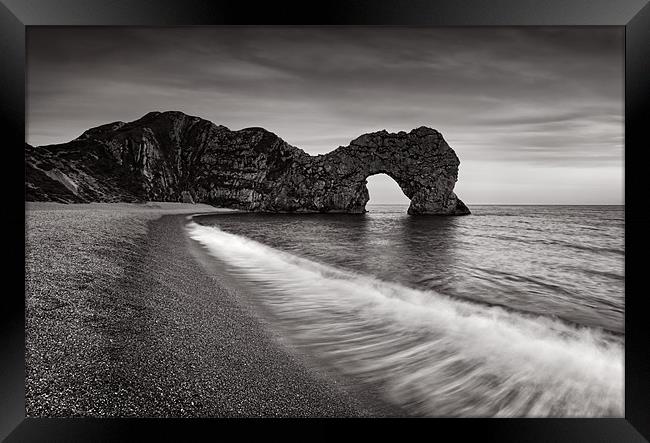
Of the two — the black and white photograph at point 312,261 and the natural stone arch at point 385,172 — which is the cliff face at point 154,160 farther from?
the natural stone arch at point 385,172

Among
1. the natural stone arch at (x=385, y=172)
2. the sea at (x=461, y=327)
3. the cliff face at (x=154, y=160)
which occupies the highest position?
the natural stone arch at (x=385, y=172)

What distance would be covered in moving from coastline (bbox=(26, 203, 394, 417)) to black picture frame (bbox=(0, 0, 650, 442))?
0.11m

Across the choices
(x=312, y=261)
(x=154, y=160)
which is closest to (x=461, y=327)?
(x=312, y=261)

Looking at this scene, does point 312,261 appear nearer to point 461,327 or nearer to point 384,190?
point 461,327

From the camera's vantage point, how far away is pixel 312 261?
9531 mm

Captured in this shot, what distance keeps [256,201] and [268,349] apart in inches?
1090

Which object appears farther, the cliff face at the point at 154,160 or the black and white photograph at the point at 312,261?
the cliff face at the point at 154,160

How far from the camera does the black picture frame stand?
7.92 ft

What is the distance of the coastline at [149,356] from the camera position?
2.49 meters
